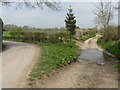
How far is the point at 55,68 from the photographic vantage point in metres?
8.77

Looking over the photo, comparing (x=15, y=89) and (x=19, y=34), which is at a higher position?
(x=19, y=34)

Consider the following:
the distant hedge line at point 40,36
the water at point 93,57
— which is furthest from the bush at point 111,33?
the water at point 93,57

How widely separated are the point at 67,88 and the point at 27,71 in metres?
2.45

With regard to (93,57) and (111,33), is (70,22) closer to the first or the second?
(111,33)

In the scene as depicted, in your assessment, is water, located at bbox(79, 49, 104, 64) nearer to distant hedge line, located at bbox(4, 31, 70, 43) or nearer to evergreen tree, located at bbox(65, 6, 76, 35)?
distant hedge line, located at bbox(4, 31, 70, 43)

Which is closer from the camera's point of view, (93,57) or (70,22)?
(93,57)

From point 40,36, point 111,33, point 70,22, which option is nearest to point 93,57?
point 111,33

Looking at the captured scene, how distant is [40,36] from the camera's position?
22.8 m

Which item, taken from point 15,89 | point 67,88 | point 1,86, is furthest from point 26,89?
point 67,88

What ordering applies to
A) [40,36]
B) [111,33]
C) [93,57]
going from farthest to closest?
[40,36] < [111,33] < [93,57]

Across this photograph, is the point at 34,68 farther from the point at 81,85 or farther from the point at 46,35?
the point at 46,35

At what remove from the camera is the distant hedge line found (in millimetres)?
21359

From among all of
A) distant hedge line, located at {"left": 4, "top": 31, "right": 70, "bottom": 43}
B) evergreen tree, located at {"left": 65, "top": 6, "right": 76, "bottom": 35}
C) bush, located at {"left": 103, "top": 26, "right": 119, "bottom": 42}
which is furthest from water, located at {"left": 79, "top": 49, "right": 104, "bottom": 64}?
evergreen tree, located at {"left": 65, "top": 6, "right": 76, "bottom": 35}

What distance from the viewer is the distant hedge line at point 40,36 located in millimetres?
21359
